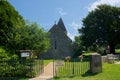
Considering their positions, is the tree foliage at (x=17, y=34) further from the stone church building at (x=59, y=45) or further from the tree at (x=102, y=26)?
the tree at (x=102, y=26)

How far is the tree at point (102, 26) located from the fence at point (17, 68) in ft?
106

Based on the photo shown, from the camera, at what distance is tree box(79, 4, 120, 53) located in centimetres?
4862

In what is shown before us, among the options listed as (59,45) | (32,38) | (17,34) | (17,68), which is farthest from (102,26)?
(17,68)

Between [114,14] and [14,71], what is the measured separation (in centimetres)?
3558

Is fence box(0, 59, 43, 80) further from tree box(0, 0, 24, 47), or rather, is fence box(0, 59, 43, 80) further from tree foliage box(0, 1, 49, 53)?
tree box(0, 0, 24, 47)

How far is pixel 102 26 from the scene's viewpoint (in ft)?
163

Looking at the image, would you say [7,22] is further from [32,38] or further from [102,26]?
[102,26]

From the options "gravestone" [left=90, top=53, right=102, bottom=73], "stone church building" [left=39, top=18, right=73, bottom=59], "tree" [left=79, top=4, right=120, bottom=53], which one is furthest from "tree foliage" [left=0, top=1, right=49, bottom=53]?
"tree" [left=79, top=4, right=120, bottom=53]

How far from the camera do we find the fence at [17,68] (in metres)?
17.8

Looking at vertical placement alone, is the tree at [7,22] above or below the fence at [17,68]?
above

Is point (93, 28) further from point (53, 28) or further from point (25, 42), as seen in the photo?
point (25, 42)

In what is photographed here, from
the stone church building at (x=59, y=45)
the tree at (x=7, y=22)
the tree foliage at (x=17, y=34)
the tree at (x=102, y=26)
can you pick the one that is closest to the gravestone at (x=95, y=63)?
the tree foliage at (x=17, y=34)

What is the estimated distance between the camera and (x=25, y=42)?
25688 millimetres

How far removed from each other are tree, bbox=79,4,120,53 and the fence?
32193 millimetres
